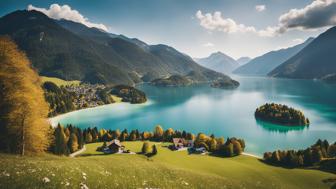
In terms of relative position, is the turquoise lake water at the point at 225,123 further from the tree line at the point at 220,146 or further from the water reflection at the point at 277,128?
the tree line at the point at 220,146

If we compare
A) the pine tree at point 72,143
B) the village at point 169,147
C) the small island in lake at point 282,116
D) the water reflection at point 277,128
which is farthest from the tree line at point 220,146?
the small island in lake at point 282,116

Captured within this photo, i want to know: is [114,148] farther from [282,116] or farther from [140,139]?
[282,116]

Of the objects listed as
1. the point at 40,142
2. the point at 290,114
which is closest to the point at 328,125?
the point at 290,114

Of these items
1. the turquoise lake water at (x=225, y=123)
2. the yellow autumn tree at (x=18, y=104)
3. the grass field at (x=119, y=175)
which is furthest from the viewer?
the turquoise lake water at (x=225, y=123)

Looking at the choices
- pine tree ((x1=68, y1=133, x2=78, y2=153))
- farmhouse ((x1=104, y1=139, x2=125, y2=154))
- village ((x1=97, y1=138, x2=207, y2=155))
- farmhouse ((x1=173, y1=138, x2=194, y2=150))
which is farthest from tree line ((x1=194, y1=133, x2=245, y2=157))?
pine tree ((x1=68, y1=133, x2=78, y2=153))

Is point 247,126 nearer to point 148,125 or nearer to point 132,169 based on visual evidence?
point 148,125

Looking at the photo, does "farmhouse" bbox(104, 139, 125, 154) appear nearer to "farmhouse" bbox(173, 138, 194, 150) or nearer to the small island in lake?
"farmhouse" bbox(173, 138, 194, 150)
